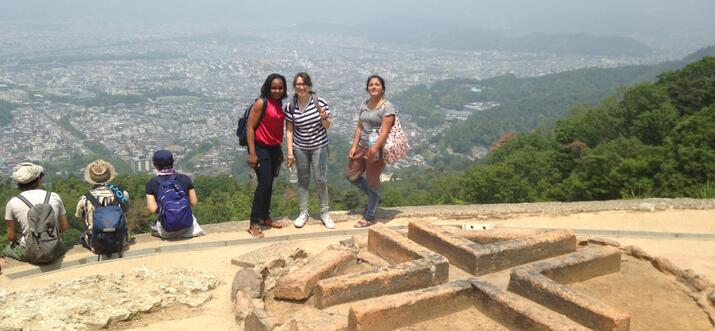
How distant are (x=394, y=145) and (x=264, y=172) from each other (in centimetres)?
166

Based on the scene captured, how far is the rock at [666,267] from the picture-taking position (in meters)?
5.84

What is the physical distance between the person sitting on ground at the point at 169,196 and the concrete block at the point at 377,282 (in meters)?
2.79

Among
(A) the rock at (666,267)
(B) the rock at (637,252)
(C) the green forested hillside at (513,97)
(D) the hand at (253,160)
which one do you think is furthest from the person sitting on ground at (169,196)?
(C) the green forested hillside at (513,97)

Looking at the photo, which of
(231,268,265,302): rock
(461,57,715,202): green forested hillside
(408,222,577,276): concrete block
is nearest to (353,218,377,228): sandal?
(408,222,577,276): concrete block

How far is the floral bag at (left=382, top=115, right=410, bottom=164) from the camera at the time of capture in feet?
24.2

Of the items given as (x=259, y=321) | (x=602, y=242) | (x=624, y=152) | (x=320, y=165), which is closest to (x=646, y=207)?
(x=602, y=242)

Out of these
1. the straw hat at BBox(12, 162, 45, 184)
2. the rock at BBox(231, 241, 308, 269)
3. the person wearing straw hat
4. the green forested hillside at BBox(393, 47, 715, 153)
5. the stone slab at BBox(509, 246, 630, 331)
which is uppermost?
the straw hat at BBox(12, 162, 45, 184)

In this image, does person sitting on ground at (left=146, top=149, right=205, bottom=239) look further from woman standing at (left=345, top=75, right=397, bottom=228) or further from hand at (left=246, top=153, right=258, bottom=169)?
woman standing at (left=345, top=75, right=397, bottom=228)

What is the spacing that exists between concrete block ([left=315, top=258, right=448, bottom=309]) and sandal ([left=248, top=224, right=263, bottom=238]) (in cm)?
273

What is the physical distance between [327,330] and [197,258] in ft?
9.86

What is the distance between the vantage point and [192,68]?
118 meters

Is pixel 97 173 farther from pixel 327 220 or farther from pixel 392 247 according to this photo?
pixel 392 247

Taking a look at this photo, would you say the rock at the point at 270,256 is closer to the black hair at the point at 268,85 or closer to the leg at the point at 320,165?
the leg at the point at 320,165

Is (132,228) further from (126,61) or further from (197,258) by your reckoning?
(126,61)
